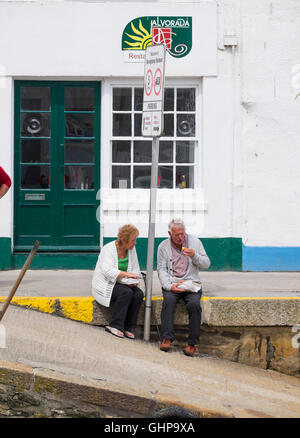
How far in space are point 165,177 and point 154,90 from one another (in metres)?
3.05

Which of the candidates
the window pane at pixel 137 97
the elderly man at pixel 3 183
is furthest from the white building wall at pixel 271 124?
the elderly man at pixel 3 183

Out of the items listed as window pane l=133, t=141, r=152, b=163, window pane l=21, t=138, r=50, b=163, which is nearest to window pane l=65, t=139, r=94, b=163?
window pane l=21, t=138, r=50, b=163

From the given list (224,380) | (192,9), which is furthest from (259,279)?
(192,9)

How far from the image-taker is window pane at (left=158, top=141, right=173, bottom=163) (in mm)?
9750

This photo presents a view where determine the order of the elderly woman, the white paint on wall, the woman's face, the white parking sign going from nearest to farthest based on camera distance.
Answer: the white parking sign < the elderly woman < the woman's face < the white paint on wall

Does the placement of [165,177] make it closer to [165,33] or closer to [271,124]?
[271,124]

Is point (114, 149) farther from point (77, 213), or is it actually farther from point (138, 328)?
point (138, 328)

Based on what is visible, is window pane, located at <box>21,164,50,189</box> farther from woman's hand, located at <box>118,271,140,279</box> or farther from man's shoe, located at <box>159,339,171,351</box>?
man's shoe, located at <box>159,339,171,351</box>

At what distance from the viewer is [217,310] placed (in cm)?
688

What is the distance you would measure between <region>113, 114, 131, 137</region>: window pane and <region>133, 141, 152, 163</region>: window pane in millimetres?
221

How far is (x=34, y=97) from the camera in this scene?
966cm

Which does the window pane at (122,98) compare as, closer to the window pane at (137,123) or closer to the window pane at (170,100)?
the window pane at (137,123)

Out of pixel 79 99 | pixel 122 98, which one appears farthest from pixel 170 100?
pixel 79 99

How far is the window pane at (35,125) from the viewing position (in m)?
9.67
